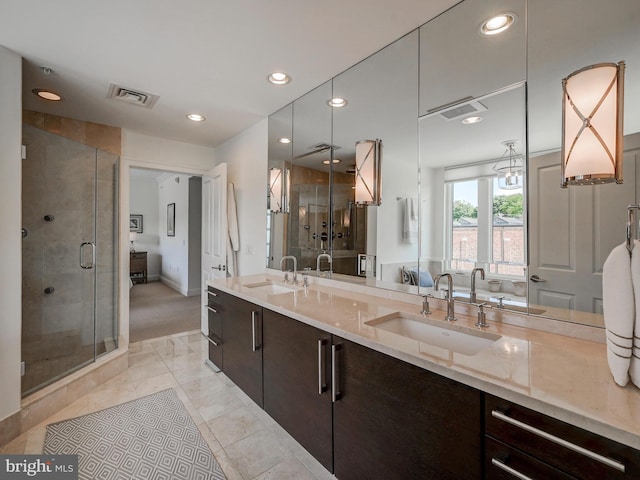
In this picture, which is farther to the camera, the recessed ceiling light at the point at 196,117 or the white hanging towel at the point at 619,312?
the recessed ceiling light at the point at 196,117

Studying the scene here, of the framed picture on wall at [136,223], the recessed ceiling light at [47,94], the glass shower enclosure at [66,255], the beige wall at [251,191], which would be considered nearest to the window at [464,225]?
the beige wall at [251,191]

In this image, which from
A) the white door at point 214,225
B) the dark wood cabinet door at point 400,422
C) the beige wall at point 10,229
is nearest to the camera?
the dark wood cabinet door at point 400,422

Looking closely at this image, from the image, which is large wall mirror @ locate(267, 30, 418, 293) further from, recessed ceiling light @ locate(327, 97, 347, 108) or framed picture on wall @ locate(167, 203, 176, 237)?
framed picture on wall @ locate(167, 203, 176, 237)

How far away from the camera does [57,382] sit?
234 cm

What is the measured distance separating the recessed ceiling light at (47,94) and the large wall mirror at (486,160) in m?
2.24

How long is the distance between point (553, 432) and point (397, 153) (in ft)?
5.09

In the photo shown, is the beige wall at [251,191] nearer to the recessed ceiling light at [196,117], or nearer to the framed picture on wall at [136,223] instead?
the recessed ceiling light at [196,117]

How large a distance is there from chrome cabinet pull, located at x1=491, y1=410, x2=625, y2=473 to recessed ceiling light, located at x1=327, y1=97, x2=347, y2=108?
211cm

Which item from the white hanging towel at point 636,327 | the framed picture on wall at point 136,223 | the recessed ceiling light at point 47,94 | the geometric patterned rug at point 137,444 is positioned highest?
the recessed ceiling light at point 47,94

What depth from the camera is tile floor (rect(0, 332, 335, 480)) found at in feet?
5.56

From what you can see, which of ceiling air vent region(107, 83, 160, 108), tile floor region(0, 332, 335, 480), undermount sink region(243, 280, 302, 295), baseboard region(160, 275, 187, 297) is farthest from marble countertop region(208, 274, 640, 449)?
baseboard region(160, 275, 187, 297)

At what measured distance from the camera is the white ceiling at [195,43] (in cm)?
155

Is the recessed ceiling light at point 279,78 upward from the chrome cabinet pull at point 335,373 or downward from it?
upward

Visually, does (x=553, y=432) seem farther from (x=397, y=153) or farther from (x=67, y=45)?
(x=67, y=45)
